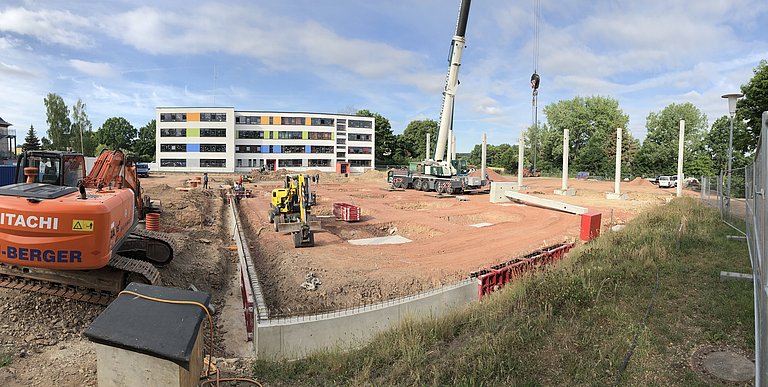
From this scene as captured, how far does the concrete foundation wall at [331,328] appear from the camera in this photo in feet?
24.6

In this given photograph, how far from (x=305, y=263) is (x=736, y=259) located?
1056 centimetres

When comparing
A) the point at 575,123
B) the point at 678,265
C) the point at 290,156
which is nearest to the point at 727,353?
the point at 678,265

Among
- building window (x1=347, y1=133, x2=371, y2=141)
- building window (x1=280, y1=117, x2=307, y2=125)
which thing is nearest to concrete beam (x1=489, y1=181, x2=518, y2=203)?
building window (x1=280, y1=117, x2=307, y2=125)

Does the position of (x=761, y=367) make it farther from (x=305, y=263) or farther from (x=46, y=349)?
(x=305, y=263)

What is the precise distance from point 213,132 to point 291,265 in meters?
60.7

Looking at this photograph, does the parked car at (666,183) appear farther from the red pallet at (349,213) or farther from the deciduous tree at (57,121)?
the deciduous tree at (57,121)

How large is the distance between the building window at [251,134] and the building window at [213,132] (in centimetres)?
261

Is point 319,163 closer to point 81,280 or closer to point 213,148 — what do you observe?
point 213,148

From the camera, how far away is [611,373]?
4.87 meters

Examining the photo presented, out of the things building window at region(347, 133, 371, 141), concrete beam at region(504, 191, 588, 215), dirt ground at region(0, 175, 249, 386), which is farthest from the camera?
building window at region(347, 133, 371, 141)

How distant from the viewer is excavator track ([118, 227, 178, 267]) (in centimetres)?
1069

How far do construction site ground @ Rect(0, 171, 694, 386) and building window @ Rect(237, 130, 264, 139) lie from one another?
140 ft

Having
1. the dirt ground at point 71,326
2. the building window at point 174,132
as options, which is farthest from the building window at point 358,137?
the dirt ground at point 71,326

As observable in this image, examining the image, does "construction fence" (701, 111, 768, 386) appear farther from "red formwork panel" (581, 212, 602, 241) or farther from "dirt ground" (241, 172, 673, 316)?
"dirt ground" (241, 172, 673, 316)
